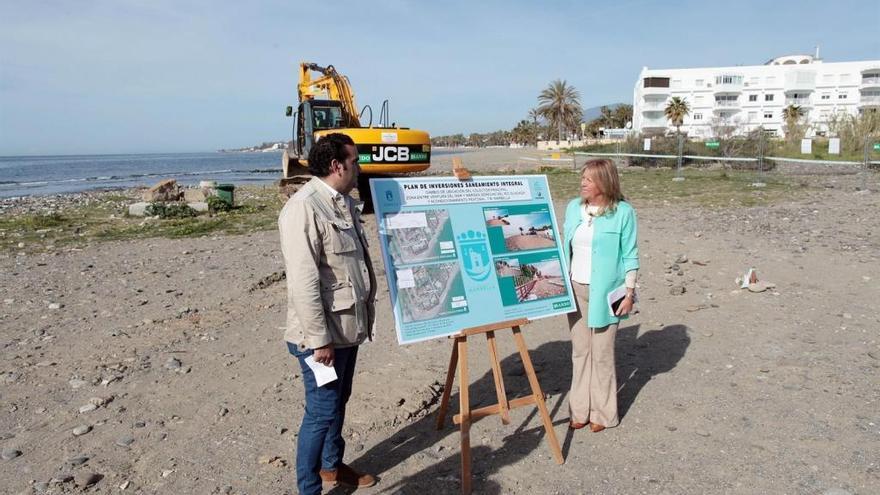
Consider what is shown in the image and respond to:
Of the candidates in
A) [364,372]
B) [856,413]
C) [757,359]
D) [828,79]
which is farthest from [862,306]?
[828,79]

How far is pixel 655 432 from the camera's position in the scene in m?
3.98

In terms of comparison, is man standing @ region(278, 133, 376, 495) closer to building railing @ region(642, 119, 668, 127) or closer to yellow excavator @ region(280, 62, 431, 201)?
yellow excavator @ region(280, 62, 431, 201)

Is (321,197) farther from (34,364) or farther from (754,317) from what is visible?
(754,317)

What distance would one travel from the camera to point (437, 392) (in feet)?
15.6

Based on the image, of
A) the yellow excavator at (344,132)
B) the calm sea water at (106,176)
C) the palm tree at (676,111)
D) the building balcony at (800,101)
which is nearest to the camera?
the yellow excavator at (344,132)

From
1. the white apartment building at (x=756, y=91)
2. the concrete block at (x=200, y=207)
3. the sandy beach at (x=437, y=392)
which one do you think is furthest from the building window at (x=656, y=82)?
the sandy beach at (x=437, y=392)

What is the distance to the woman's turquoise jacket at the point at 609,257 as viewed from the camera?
379 centimetres

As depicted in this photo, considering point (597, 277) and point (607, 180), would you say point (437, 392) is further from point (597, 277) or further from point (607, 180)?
point (607, 180)

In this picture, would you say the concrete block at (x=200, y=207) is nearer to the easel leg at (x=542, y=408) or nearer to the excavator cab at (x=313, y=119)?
the excavator cab at (x=313, y=119)

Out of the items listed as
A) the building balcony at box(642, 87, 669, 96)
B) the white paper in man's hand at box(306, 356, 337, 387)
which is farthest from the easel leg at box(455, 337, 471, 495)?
the building balcony at box(642, 87, 669, 96)

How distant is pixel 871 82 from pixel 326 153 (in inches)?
3617

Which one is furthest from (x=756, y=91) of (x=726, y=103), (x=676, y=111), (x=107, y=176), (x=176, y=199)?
(x=176, y=199)

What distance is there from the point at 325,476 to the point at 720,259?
6815mm

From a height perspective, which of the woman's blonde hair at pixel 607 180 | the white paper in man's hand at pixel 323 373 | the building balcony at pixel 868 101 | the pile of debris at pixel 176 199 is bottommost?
the white paper in man's hand at pixel 323 373
